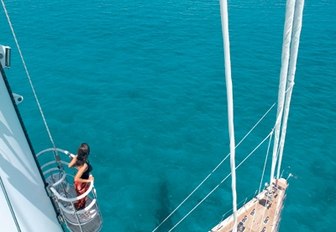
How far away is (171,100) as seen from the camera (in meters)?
29.2

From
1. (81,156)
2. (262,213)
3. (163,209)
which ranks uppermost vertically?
(81,156)

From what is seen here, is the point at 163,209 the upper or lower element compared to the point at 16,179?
lower

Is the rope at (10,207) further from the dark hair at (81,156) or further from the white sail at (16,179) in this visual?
the dark hair at (81,156)

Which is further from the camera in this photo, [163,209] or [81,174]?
[163,209]

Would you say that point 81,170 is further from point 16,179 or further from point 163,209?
point 163,209

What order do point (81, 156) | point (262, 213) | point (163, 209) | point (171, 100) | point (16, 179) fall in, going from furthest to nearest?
point (171, 100) < point (163, 209) < point (262, 213) < point (81, 156) < point (16, 179)

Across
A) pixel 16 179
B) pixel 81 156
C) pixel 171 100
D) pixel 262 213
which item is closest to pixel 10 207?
pixel 16 179

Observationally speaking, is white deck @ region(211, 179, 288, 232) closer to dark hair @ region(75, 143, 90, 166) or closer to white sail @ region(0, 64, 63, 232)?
dark hair @ region(75, 143, 90, 166)

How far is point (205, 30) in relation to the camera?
1586 inches

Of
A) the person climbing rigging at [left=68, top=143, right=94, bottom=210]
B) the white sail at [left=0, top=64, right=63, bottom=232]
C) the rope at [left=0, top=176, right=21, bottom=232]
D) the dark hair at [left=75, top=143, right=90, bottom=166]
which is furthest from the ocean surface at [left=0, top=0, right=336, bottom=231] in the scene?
the rope at [left=0, top=176, right=21, bottom=232]

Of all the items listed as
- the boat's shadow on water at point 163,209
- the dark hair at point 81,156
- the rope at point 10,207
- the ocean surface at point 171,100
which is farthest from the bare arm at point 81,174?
the boat's shadow on water at point 163,209

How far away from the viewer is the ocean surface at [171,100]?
21328 mm

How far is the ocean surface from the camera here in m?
21.3

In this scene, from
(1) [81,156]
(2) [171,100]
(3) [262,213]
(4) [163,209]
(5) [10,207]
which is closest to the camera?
(5) [10,207]
